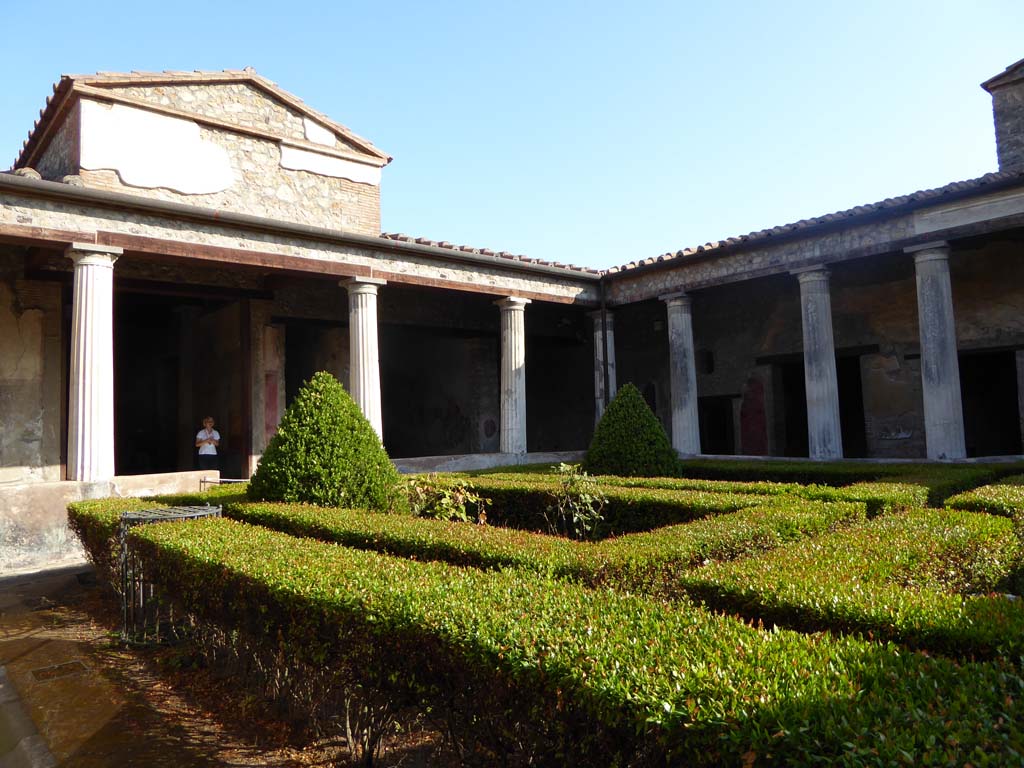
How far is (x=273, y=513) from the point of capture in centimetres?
559

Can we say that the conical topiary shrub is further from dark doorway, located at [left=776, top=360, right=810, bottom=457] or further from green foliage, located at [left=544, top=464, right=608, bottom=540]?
dark doorway, located at [left=776, top=360, right=810, bottom=457]

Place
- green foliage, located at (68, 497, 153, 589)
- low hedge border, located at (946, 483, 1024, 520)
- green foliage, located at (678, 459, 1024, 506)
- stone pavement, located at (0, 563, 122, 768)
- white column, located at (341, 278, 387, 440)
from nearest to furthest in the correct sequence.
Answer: stone pavement, located at (0, 563, 122, 768) < low hedge border, located at (946, 483, 1024, 520) < green foliage, located at (68, 497, 153, 589) < green foliage, located at (678, 459, 1024, 506) < white column, located at (341, 278, 387, 440)

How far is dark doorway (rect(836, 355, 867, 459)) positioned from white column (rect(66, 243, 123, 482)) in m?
13.8

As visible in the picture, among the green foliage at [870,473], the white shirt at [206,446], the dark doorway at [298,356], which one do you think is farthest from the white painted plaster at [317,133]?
the green foliage at [870,473]

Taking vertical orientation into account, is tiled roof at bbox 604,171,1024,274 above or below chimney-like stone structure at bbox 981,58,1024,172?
below

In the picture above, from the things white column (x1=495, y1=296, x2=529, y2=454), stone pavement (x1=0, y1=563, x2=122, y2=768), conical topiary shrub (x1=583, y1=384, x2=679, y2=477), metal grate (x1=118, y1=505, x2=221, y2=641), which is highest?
white column (x1=495, y1=296, x2=529, y2=454)

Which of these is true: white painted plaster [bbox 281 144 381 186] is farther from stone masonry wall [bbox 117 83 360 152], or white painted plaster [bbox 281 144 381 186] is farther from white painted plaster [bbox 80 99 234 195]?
white painted plaster [bbox 80 99 234 195]

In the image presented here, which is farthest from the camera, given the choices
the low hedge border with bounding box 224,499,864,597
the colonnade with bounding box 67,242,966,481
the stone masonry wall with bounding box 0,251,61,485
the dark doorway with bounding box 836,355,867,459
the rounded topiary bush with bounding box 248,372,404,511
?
the dark doorway with bounding box 836,355,867,459

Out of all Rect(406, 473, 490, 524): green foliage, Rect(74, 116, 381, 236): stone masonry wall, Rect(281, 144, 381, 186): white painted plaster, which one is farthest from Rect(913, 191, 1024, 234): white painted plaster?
Rect(281, 144, 381, 186): white painted plaster

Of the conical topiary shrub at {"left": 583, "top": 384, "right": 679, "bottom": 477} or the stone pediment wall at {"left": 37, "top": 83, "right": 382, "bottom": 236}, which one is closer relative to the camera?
the conical topiary shrub at {"left": 583, "top": 384, "right": 679, "bottom": 477}

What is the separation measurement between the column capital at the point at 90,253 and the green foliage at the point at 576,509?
639 cm

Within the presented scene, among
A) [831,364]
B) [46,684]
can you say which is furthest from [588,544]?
[831,364]

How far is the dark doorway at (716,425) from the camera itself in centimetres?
1569

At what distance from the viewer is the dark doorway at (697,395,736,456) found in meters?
15.7
